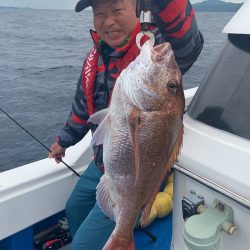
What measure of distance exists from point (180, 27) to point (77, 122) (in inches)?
51.6

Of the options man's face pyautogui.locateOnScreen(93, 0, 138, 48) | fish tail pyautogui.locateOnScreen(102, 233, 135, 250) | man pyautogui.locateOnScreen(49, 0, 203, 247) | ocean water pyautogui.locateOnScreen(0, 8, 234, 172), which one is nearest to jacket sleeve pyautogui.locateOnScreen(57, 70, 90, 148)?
man pyautogui.locateOnScreen(49, 0, 203, 247)

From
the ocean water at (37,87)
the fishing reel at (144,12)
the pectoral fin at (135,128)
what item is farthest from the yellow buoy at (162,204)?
the fishing reel at (144,12)

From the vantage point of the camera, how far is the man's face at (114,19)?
7.56 ft

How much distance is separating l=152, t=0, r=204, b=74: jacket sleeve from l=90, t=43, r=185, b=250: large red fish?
38 centimetres

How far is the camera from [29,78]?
16906 millimetres

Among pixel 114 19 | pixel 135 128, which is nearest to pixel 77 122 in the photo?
pixel 114 19

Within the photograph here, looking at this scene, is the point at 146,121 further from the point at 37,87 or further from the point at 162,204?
the point at 37,87

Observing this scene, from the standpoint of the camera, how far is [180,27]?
212 centimetres

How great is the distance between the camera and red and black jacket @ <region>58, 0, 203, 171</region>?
2.06m

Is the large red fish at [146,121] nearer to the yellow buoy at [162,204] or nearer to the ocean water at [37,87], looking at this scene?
the ocean water at [37,87]

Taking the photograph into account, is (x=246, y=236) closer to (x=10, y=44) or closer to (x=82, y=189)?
(x=82, y=189)

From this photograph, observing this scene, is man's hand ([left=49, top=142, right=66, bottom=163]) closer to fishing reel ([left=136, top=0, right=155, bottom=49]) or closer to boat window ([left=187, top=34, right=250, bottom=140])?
boat window ([left=187, top=34, right=250, bottom=140])

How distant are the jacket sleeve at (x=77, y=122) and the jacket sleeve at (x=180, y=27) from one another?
883mm

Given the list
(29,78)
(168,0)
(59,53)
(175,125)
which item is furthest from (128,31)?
(59,53)
